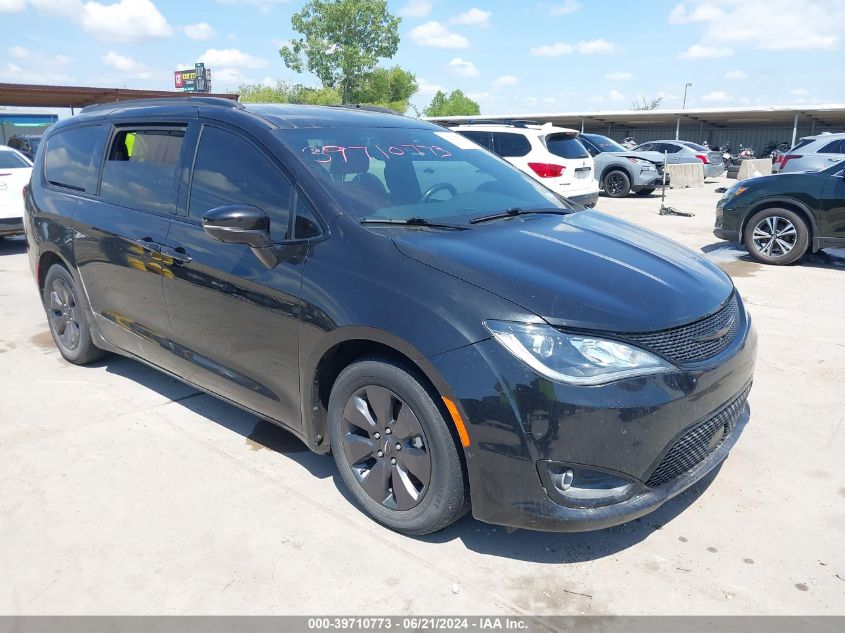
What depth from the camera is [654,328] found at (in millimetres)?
2576

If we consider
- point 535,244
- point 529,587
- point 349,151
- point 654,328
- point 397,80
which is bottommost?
point 529,587

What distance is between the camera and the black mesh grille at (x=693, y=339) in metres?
2.56

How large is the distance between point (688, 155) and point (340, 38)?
41.2 meters

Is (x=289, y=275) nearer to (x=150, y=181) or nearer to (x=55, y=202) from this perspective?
(x=150, y=181)

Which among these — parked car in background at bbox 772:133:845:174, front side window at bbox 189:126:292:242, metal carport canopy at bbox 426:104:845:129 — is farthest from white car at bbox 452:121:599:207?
metal carport canopy at bbox 426:104:845:129

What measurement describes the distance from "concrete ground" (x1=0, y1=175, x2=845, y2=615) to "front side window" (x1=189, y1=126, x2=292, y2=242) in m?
1.28

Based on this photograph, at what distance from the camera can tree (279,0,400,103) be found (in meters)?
56.2

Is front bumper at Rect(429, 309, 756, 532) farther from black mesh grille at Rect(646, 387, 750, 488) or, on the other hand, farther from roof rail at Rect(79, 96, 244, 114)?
roof rail at Rect(79, 96, 244, 114)

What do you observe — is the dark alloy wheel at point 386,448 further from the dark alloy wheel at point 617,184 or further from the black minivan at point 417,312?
the dark alloy wheel at point 617,184

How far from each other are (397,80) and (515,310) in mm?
64798

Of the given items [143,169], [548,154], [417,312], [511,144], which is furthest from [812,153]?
[417,312]

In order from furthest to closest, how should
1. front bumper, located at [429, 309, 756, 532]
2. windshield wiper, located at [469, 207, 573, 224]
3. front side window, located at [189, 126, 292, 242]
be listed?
windshield wiper, located at [469, 207, 573, 224] → front side window, located at [189, 126, 292, 242] → front bumper, located at [429, 309, 756, 532]

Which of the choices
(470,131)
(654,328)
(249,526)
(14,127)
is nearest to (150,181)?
(249,526)

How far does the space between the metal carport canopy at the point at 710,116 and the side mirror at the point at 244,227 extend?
99.7 ft
